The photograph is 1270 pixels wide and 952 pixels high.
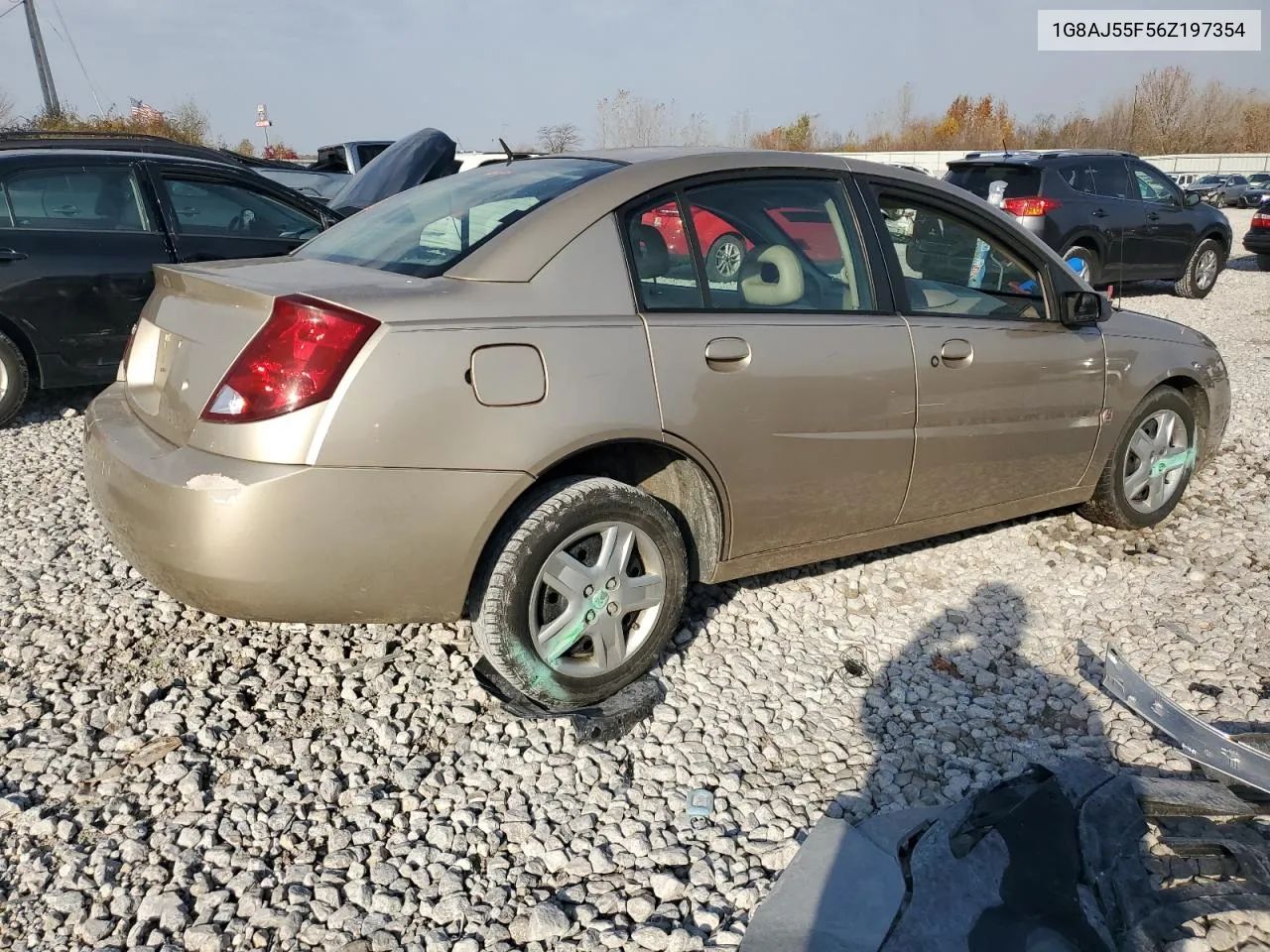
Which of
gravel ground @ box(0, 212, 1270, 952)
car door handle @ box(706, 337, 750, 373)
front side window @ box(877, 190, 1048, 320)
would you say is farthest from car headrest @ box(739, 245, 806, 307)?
gravel ground @ box(0, 212, 1270, 952)

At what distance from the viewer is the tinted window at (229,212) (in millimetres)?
6336

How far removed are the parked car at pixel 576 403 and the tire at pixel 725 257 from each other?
4 centimetres

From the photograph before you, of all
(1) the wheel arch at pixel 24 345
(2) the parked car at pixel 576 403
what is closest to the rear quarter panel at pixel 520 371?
(2) the parked car at pixel 576 403

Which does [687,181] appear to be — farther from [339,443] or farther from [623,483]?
[339,443]

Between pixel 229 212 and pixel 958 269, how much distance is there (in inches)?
197


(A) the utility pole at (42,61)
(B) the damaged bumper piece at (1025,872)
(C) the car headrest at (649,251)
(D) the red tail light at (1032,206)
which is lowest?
(B) the damaged bumper piece at (1025,872)

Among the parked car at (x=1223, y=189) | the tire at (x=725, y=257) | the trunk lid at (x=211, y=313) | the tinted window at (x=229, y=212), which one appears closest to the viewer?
the trunk lid at (x=211, y=313)

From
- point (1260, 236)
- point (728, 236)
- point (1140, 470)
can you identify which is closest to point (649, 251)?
point (728, 236)

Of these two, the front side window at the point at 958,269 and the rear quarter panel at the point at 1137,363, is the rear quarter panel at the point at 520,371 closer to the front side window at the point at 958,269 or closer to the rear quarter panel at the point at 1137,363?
the front side window at the point at 958,269

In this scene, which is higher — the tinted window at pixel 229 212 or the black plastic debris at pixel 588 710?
the tinted window at pixel 229 212

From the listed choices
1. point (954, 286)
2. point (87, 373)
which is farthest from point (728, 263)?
point (87, 373)

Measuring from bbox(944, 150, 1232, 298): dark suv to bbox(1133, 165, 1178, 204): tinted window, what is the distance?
0.01 meters

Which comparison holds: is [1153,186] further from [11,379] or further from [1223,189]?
→ [1223,189]

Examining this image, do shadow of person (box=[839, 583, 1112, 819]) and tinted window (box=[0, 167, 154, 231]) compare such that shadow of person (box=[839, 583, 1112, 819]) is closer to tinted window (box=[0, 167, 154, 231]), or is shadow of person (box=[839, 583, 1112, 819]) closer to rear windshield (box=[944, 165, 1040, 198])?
tinted window (box=[0, 167, 154, 231])
